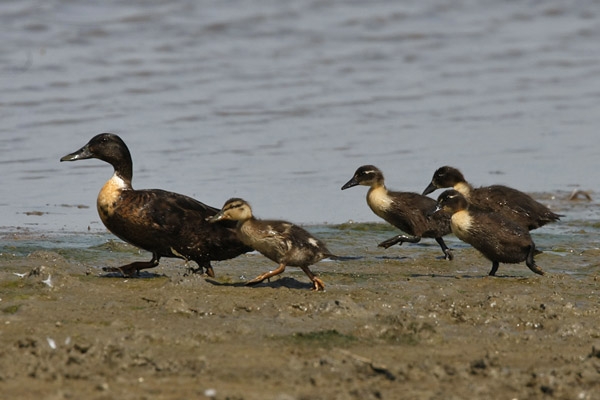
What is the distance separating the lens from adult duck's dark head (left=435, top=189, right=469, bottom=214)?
356 inches

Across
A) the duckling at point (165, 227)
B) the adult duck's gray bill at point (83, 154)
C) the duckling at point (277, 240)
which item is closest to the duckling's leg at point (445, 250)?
the duckling at point (277, 240)

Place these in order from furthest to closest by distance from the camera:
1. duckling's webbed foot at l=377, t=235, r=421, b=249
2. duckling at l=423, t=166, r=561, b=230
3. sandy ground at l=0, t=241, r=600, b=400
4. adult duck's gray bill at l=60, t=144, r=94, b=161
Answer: duckling at l=423, t=166, r=561, b=230 → duckling's webbed foot at l=377, t=235, r=421, b=249 → adult duck's gray bill at l=60, t=144, r=94, b=161 → sandy ground at l=0, t=241, r=600, b=400

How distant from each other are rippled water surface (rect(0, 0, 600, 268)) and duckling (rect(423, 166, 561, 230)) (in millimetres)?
422

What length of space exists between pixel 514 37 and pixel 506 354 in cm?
1550

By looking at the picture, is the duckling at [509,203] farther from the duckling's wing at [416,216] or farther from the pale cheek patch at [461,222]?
the pale cheek patch at [461,222]

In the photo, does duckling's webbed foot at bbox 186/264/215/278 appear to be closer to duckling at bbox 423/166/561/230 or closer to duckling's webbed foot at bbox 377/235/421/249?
Result: duckling's webbed foot at bbox 377/235/421/249

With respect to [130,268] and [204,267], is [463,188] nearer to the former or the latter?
[204,267]

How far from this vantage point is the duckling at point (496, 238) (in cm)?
866

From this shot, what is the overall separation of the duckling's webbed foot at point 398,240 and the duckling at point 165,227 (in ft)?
6.17

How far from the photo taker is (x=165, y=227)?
8.08 metres

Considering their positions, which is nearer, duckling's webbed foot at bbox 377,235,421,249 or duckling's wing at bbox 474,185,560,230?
duckling's webbed foot at bbox 377,235,421,249

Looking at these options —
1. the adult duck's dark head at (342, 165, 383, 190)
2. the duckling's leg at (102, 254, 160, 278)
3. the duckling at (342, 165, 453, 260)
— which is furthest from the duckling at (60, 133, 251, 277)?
the adult duck's dark head at (342, 165, 383, 190)

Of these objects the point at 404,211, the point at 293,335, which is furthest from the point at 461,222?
the point at 293,335

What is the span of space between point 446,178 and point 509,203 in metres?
0.78
